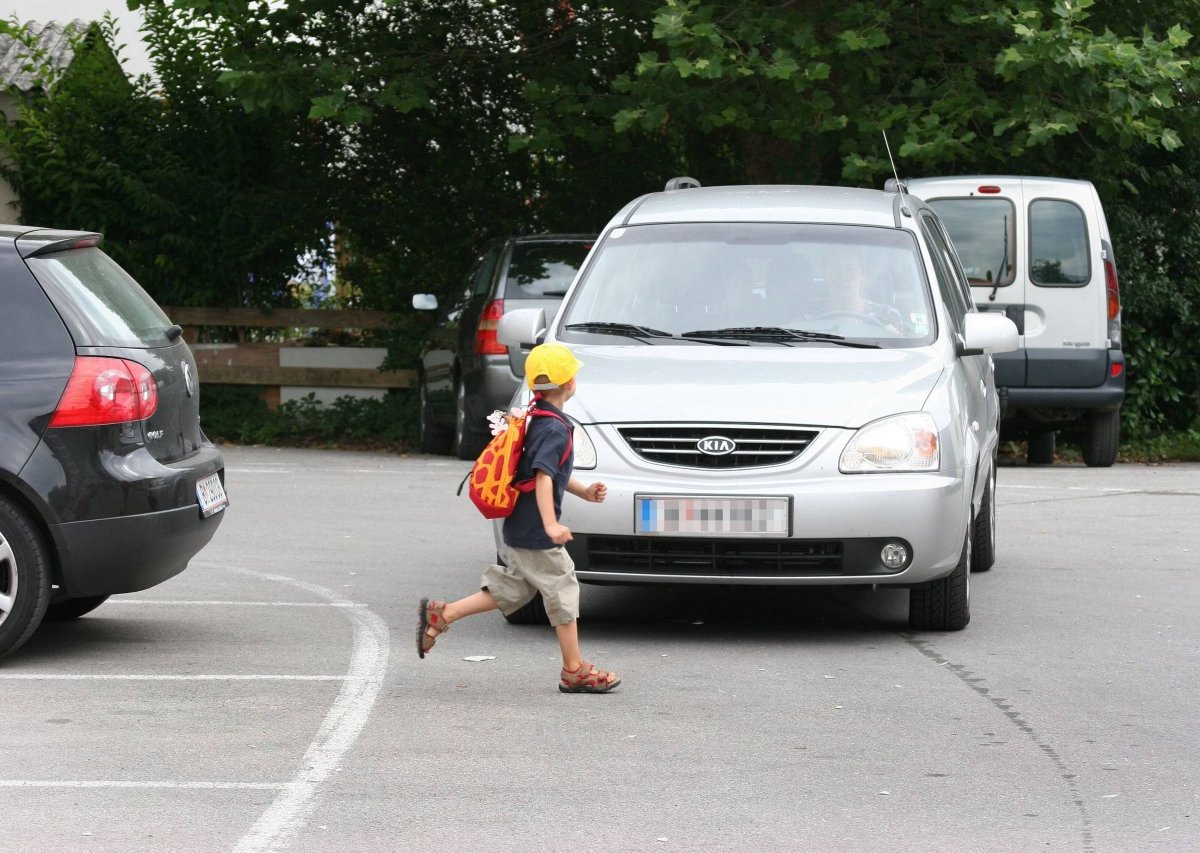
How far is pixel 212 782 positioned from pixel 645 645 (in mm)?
2642

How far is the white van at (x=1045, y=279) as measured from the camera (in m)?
15.9

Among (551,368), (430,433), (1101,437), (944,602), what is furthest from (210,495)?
(1101,437)

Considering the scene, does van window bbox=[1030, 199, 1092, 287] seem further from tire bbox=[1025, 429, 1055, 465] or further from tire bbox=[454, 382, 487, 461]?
tire bbox=[454, 382, 487, 461]

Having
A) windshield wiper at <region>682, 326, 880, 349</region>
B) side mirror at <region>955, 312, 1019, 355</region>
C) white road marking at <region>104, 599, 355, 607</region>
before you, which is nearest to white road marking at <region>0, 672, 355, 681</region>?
white road marking at <region>104, 599, 355, 607</region>

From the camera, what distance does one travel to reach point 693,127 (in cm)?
1742

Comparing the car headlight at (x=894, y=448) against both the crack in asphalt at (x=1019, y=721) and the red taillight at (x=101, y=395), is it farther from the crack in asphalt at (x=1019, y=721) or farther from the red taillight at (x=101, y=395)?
the red taillight at (x=101, y=395)

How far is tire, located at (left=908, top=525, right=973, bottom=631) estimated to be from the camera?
26.8ft

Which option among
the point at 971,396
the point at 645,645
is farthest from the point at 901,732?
the point at 971,396

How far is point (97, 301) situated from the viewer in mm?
7617

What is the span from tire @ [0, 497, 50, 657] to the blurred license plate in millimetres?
2197

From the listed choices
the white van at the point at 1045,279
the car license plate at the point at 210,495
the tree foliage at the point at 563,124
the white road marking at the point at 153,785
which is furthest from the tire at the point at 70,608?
the white van at the point at 1045,279

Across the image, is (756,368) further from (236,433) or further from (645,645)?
(236,433)

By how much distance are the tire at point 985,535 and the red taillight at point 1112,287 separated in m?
6.04

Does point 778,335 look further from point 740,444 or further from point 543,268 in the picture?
point 543,268
